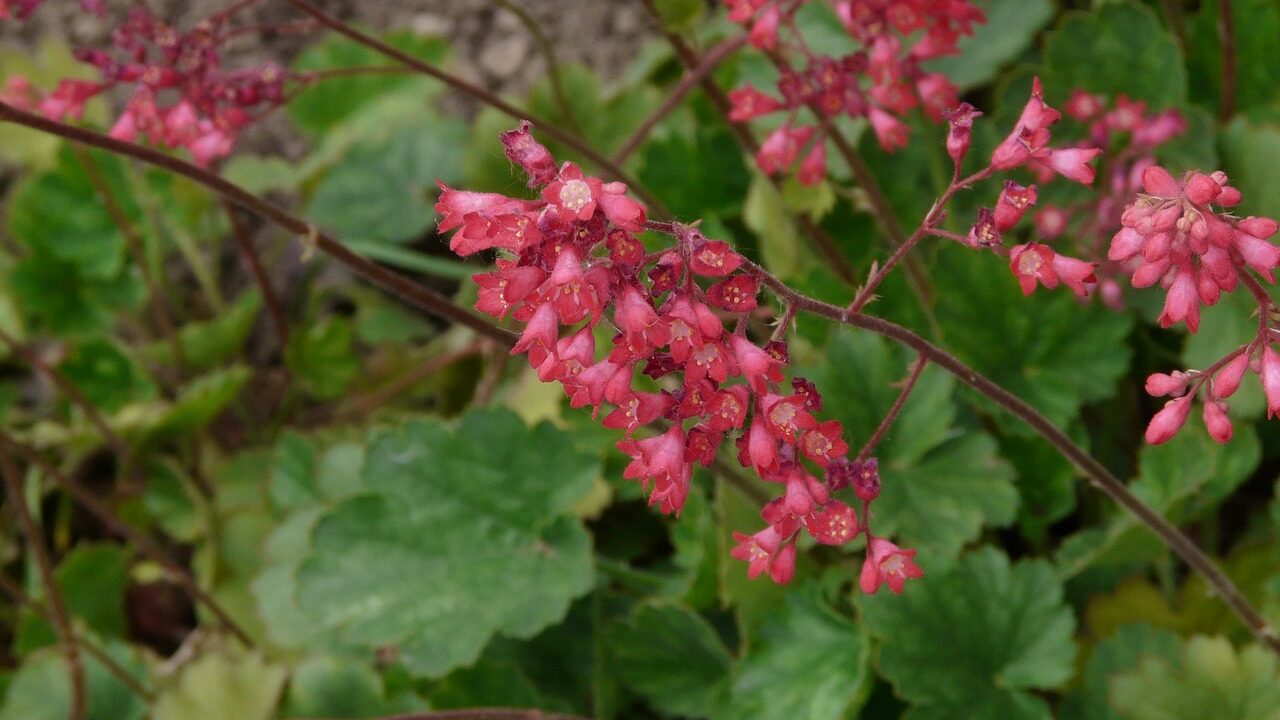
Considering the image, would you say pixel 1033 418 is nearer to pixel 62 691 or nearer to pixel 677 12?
pixel 677 12

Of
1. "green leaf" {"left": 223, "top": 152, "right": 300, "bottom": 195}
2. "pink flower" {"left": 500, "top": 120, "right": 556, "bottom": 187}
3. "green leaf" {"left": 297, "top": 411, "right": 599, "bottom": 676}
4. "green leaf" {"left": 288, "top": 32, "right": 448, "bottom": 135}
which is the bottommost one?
"green leaf" {"left": 297, "top": 411, "right": 599, "bottom": 676}

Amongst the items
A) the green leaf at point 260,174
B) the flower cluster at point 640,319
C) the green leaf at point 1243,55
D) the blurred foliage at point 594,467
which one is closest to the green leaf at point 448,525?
the blurred foliage at point 594,467

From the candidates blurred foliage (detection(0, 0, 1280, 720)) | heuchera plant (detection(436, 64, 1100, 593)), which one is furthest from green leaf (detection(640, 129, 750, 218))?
heuchera plant (detection(436, 64, 1100, 593))

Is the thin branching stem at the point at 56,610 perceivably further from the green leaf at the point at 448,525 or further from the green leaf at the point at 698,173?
the green leaf at the point at 698,173

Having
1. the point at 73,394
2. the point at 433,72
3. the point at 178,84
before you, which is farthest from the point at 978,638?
the point at 73,394

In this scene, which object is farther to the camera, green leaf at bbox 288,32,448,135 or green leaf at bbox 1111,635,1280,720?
green leaf at bbox 288,32,448,135

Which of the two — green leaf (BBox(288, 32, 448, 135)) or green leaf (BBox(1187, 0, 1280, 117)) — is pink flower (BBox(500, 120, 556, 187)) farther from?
green leaf (BBox(288, 32, 448, 135))
